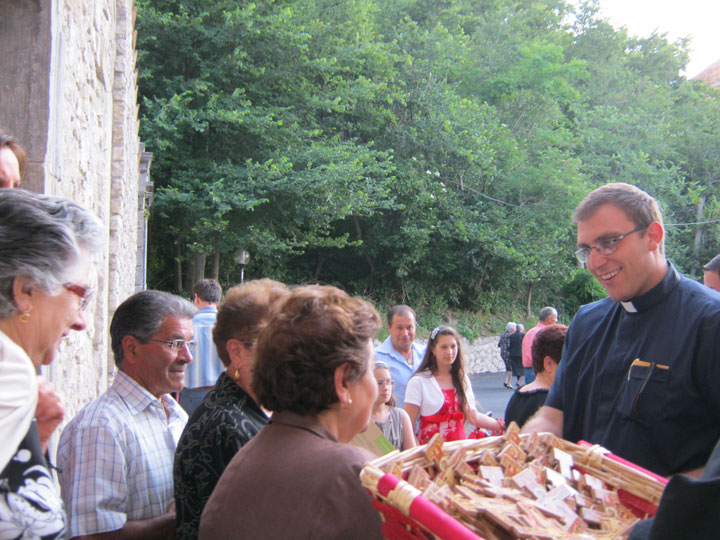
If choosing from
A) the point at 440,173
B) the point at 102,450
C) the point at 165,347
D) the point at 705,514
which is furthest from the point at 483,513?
the point at 440,173

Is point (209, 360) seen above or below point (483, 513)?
below

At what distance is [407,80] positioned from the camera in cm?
2462

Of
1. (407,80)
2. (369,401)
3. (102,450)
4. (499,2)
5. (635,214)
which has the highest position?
(499,2)

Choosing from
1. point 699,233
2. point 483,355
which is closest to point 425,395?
point 483,355

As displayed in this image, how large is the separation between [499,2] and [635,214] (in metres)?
31.1

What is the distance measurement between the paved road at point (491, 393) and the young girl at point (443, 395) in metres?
7.28

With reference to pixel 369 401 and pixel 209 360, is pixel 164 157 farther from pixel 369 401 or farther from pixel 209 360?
pixel 369 401

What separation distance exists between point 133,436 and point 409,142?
22.9 meters

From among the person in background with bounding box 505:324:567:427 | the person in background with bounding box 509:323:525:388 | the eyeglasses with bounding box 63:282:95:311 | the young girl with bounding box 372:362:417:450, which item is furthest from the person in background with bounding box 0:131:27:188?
the person in background with bounding box 509:323:525:388

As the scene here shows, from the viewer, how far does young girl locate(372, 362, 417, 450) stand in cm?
406

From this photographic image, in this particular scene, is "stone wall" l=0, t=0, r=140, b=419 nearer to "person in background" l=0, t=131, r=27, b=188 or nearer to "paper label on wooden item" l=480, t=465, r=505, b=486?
"person in background" l=0, t=131, r=27, b=188

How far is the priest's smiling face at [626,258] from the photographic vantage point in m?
2.32

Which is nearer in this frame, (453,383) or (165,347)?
(165,347)

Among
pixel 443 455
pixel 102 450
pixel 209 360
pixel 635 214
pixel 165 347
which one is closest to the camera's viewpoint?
pixel 443 455
